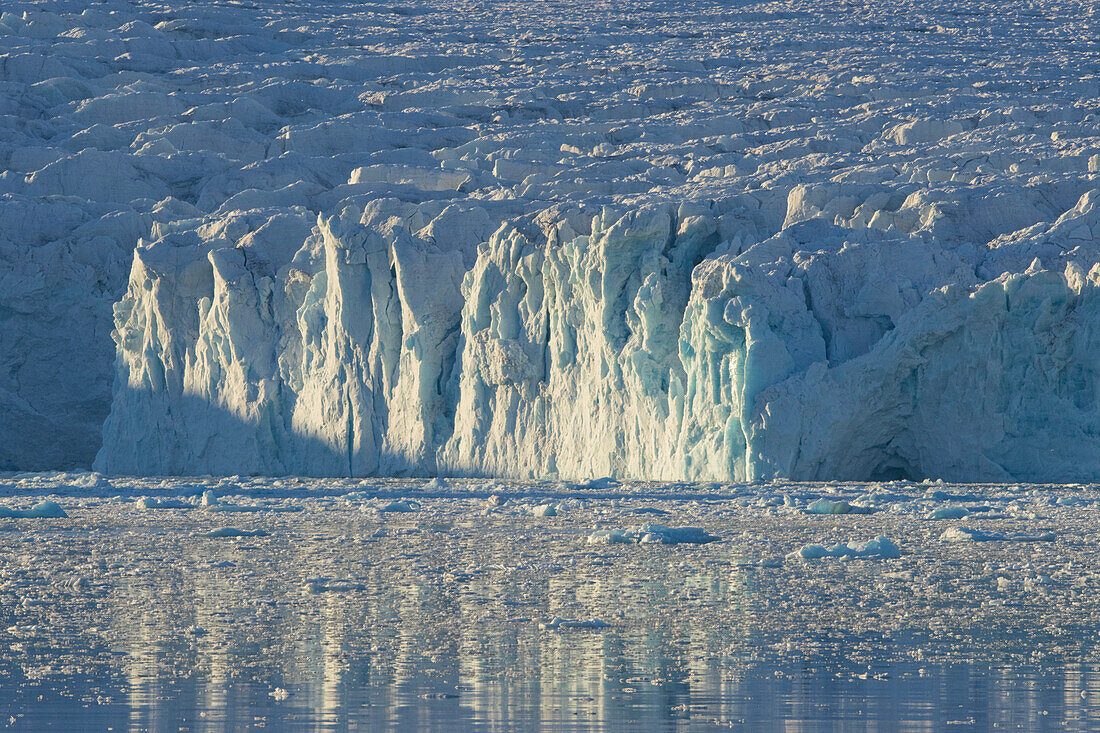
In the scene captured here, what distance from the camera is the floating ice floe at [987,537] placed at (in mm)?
11352

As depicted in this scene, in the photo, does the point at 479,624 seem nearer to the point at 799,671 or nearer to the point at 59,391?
the point at 799,671

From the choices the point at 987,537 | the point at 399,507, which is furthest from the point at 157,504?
the point at 987,537

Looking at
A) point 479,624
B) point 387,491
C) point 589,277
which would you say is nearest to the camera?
point 479,624

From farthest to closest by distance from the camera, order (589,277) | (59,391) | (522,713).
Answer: (59,391)
(589,277)
(522,713)

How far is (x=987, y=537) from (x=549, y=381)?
9.29 meters

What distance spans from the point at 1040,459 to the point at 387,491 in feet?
23.5

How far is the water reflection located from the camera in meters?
5.21

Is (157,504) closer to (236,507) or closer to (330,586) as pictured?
(236,507)

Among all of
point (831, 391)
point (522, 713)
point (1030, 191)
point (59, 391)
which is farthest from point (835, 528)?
point (59, 391)

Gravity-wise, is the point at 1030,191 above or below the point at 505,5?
below

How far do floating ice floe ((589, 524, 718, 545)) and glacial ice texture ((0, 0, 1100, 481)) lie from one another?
20.9 ft

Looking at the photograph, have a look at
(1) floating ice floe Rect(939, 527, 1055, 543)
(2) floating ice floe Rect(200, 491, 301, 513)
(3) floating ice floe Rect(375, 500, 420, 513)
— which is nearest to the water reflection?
(1) floating ice floe Rect(939, 527, 1055, 543)

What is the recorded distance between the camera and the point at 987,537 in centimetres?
1153

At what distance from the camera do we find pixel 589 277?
19703mm
